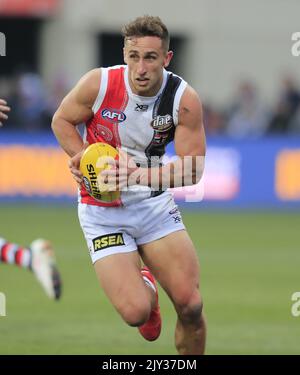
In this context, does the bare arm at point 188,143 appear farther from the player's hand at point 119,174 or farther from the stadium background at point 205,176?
the stadium background at point 205,176

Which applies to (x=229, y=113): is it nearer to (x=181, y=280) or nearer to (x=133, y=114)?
(x=133, y=114)

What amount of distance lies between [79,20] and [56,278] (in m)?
18.5

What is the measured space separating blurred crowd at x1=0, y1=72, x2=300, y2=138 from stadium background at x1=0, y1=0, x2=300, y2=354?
4 centimetres

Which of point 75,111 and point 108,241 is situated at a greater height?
point 75,111

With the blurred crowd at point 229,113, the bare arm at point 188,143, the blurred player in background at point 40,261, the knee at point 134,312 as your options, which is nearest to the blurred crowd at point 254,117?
the blurred crowd at point 229,113

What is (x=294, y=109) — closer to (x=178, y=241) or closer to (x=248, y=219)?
(x=248, y=219)

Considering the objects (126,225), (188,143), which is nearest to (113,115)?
(188,143)

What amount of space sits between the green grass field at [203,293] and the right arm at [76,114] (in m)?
1.85

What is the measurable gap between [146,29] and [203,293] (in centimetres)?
564

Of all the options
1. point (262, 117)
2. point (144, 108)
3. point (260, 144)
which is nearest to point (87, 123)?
point (144, 108)

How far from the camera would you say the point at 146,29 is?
8.24 meters

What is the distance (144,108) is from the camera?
853 cm

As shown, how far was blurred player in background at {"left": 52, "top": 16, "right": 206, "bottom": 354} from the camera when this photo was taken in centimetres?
833
